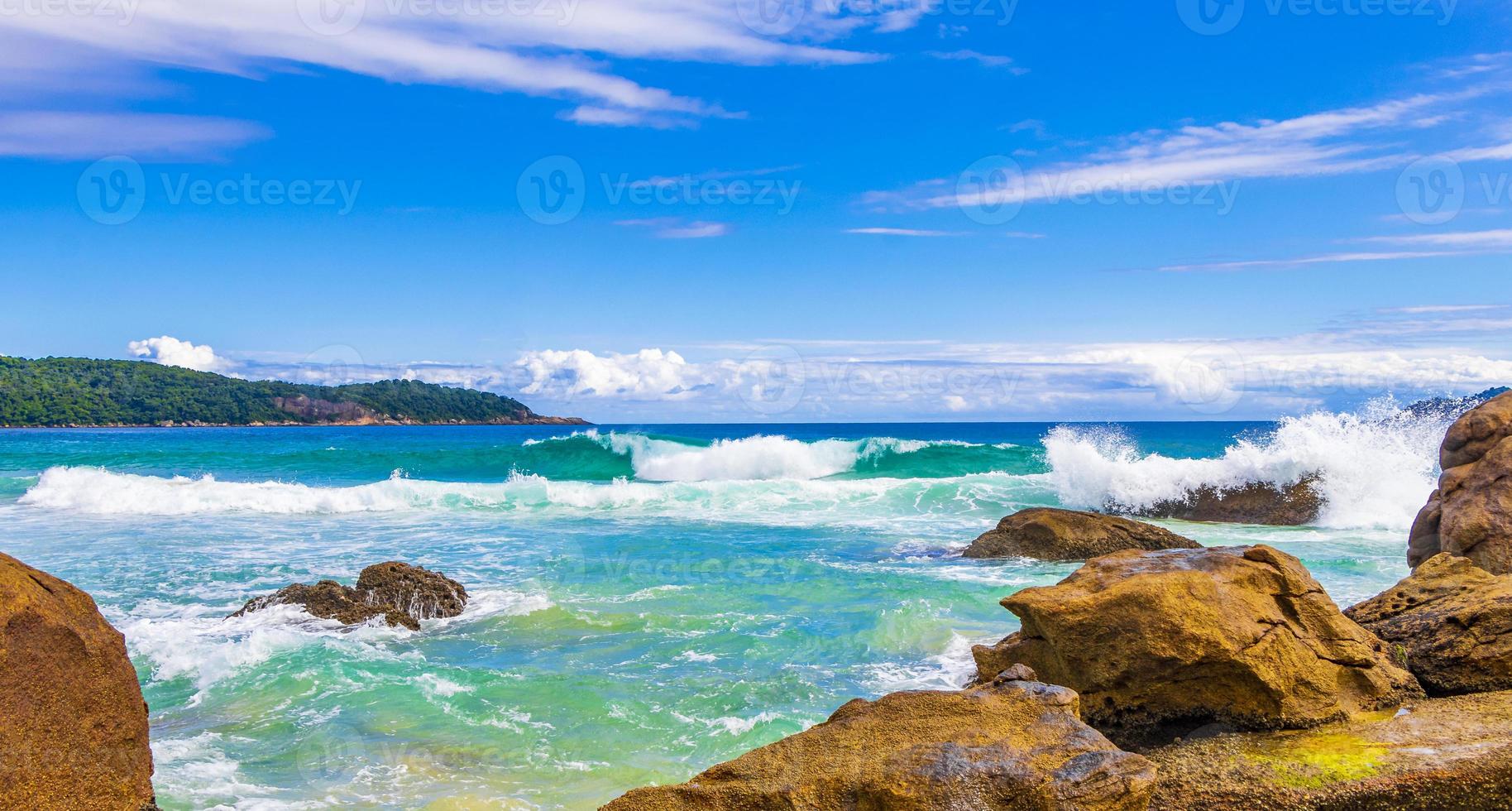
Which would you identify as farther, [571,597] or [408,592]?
[571,597]

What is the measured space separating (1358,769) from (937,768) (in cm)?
172

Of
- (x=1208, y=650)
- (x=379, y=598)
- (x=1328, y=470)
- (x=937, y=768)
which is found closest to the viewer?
(x=937, y=768)

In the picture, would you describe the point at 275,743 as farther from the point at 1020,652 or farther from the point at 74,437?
the point at 74,437

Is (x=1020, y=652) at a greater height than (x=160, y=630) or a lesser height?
greater

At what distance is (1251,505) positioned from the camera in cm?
1881

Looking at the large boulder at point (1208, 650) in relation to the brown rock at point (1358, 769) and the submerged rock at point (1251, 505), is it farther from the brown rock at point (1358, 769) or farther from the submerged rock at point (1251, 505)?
the submerged rock at point (1251, 505)

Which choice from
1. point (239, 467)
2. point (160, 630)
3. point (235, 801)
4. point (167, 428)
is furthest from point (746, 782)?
point (167, 428)

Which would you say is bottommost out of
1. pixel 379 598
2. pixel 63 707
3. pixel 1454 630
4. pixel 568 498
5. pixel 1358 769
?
pixel 568 498

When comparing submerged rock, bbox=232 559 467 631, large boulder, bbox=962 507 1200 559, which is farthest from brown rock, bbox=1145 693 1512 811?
large boulder, bbox=962 507 1200 559

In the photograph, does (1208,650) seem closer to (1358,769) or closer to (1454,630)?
(1358,769)

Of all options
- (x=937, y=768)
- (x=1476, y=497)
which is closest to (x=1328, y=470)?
(x=1476, y=497)

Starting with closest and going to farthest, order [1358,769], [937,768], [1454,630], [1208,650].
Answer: [937,768], [1358,769], [1208,650], [1454,630]

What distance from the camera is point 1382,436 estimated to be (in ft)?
63.5

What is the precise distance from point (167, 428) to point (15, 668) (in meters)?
109
